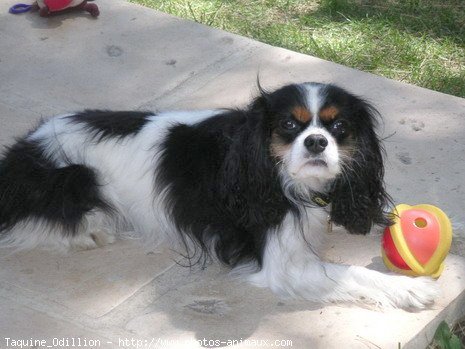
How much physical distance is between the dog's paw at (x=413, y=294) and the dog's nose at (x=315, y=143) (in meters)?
0.68

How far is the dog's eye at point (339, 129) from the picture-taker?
12.6ft

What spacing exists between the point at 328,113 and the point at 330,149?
146mm

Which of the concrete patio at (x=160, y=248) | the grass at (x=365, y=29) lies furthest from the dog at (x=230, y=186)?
the grass at (x=365, y=29)

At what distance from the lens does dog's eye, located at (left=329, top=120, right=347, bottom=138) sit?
3850mm

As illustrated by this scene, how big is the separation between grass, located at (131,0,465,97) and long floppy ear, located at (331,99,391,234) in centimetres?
200

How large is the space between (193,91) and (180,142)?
1319 mm

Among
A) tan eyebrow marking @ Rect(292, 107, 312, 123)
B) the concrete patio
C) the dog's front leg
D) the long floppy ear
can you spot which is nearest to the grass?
the concrete patio

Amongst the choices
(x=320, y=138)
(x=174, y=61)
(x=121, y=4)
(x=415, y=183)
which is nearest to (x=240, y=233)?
(x=320, y=138)

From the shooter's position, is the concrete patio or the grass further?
the grass

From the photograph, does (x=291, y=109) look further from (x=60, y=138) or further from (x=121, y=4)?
(x=121, y=4)

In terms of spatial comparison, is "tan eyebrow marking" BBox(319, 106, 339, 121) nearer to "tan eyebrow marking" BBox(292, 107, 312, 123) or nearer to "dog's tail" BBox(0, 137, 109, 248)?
"tan eyebrow marking" BBox(292, 107, 312, 123)

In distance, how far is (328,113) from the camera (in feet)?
12.5

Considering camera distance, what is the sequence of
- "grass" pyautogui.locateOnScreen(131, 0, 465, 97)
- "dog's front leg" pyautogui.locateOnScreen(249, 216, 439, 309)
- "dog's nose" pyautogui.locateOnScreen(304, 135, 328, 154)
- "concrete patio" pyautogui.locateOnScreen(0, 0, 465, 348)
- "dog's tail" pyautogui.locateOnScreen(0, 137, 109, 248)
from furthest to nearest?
"grass" pyautogui.locateOnScreen(131, 0, 465, 97)
"dog's tail" pyautogui.locateOnScreen(0, 137, 109, 248)
"dog's front leg" pyautogui.locateOnScreen(249, 216, 439, 309)
"concrete patio" pyautogui.locateOnScreen(0, 0, 465, 348)
"dog's nose" pyautogui.locateOnScreen(304, 135, 328, 154)

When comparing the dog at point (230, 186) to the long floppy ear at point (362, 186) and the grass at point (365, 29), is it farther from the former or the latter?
the grass at point (365, 29)
